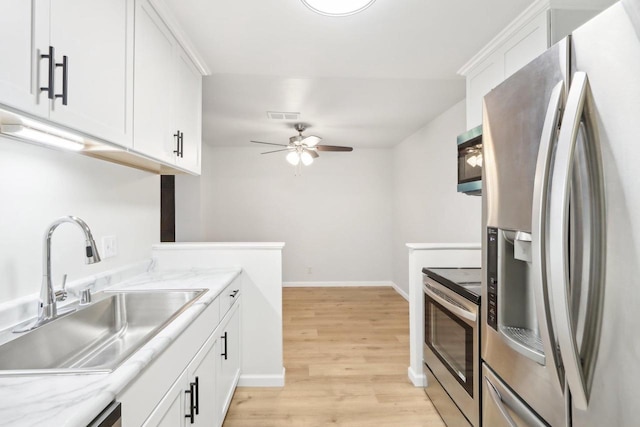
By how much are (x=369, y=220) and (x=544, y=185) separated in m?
4.85

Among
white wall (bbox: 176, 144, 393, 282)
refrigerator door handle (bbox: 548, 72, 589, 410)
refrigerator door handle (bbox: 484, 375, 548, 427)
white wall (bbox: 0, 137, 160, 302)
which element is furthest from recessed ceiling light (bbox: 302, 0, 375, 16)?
white wall (bbox: 176, 144, 393, 282)

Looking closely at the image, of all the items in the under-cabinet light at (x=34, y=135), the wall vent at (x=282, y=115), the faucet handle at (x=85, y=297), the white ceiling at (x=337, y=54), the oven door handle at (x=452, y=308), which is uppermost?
the wall vent at (x=282, y=115)

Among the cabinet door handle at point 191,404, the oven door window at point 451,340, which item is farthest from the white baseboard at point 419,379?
the cabinet door handle at point 191,404

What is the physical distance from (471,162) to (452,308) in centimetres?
89

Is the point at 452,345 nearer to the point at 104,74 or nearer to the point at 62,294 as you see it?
the point at 62,294

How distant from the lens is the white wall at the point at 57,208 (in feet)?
4.04

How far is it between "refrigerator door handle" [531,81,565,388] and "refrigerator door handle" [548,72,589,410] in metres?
0.04

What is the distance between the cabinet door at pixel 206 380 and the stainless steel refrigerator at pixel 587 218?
1310mm

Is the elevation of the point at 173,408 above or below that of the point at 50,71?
below

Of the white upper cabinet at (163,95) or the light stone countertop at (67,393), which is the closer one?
the light stone countertop at (67,393)

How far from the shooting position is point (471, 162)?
74.3 inches

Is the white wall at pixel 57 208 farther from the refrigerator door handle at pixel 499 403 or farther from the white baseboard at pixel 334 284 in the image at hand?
the white baseboard at pixel 334 284

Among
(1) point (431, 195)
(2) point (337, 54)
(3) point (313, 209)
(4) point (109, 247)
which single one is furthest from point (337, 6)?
(3) point (313, 209)

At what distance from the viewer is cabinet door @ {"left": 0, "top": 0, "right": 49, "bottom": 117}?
83 centimetres
